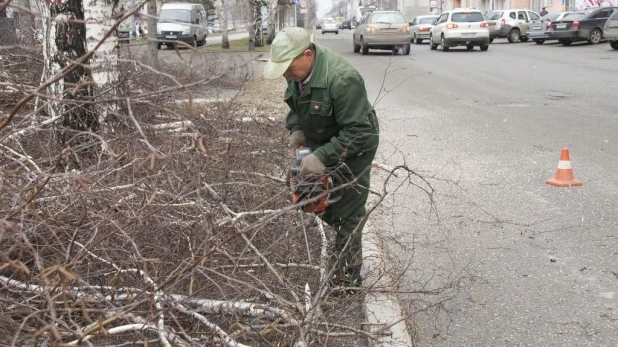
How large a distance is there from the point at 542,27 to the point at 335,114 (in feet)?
96.3

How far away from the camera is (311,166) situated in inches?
150

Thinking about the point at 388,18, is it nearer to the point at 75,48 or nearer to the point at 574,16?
the point at 574,16

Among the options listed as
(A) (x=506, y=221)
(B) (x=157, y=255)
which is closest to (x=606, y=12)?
(A) (x=506, y=221)

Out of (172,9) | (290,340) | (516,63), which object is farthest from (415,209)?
(172,9)

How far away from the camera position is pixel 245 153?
5207 millimetres

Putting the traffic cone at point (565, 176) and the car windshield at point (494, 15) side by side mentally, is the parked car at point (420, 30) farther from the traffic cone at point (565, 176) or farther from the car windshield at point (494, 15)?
the traffic cone at point (565, 176)

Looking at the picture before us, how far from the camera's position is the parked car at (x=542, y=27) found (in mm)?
30094

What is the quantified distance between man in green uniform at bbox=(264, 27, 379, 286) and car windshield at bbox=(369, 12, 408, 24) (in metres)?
21.5

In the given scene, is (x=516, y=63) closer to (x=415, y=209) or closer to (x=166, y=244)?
(x=415, y=209)

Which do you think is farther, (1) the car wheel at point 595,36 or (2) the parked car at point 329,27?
(2) the parked car at point 329,27

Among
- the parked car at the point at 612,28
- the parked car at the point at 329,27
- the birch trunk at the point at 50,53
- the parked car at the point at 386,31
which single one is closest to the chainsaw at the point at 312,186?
the birch trunk at the point at 50,53

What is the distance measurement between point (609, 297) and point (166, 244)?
2587 millimetres

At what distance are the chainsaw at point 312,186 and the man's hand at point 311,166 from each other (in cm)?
3

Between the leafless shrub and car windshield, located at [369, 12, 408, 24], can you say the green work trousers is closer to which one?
the leafless shrub
